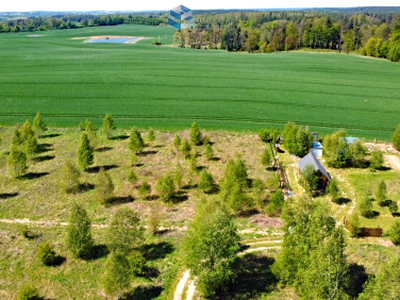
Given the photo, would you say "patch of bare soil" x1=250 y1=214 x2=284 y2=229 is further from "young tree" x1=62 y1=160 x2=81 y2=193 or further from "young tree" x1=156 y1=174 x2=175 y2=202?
"young tree" x1=62 y1=160 x2=81 y2=193

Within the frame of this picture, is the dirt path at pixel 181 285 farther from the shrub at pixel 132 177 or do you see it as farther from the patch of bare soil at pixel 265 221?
the shrub at pixel 132 177

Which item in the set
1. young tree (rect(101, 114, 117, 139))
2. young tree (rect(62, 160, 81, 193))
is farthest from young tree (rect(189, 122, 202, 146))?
young tree (rect(62, 160, 81, 193))

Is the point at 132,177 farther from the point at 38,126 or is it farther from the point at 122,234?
the point at 38,126

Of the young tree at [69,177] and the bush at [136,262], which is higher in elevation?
the young tree at [69,177]

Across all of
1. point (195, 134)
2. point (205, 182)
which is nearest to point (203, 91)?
point (195, 134)

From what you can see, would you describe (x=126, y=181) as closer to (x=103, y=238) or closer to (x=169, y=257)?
(x=103, y=238)

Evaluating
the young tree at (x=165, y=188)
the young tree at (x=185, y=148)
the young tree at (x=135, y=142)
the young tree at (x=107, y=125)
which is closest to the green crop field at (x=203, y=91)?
the young tree at (x=107, y=125)
